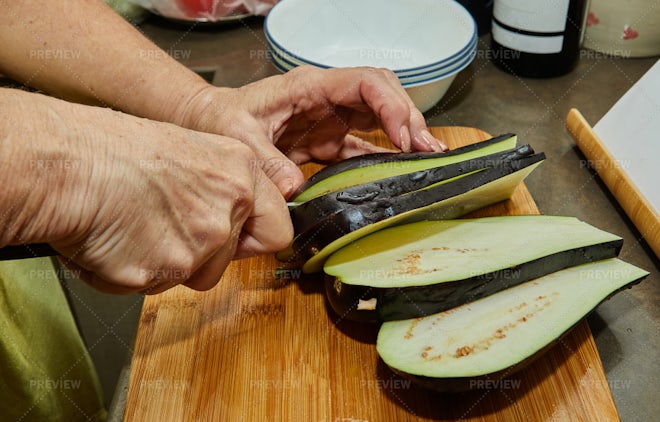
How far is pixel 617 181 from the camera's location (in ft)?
5.06

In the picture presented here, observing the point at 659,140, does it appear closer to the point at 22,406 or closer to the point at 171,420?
the point at 171,420

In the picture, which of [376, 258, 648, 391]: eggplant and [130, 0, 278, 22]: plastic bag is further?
[130, 0, 278, 22]: plastic bag

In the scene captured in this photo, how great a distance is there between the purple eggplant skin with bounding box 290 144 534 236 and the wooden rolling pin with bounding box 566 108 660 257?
0.35 metres

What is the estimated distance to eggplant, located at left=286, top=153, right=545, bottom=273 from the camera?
4.09 feet

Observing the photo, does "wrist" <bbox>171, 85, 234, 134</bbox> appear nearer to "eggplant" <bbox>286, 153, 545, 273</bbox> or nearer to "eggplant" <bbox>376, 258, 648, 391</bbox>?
"eggplant" <bbox>286, 153, 545, 273</bbox>

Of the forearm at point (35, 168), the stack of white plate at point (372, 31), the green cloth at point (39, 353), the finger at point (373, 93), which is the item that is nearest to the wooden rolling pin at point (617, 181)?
the stack of white plate at point (372, 31)

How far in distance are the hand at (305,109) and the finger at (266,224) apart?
0.68 ft

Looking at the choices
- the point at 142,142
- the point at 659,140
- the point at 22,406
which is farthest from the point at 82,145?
the point at 659,140

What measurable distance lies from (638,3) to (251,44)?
4.58 ft

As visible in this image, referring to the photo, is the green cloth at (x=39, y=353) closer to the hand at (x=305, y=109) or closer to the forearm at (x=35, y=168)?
the hand at (x=305, y=109)

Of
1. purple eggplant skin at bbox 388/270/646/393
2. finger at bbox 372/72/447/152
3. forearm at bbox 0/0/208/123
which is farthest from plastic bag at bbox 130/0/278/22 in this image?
purple eggplant skin at bbox 388/270/646/393

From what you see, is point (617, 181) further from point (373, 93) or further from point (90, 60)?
point (90, 60)

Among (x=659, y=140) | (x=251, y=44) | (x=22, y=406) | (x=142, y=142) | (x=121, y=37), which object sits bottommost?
(x=22, y=406)

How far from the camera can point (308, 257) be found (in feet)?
4.40
